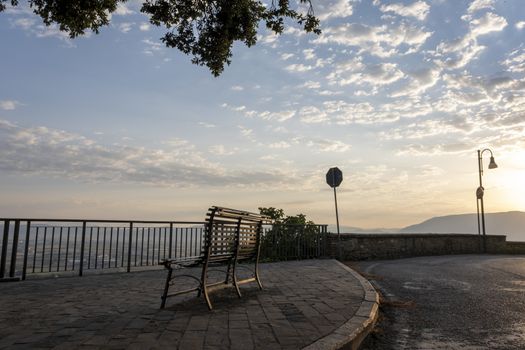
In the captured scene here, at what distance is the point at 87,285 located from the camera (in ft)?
24.8

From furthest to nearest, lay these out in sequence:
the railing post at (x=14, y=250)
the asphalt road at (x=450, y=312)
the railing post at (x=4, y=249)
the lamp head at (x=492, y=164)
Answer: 1. the lamp head at (x=492, y=164)
2. the railing post at (x=14, y=250)
3. the railing post at (x=4, y=249)
4. the asphalt road at (x=450, y=312)

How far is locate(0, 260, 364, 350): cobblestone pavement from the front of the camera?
3.77 m

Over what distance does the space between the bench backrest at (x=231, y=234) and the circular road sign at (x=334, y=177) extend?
23.8ft

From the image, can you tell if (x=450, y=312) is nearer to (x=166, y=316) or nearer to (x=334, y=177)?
(x=166, y=316)

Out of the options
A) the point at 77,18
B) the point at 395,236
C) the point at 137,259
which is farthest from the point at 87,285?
the point at 395,236

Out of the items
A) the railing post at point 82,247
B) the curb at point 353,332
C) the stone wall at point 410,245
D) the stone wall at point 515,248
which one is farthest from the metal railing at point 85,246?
the stone wall at point 515,248

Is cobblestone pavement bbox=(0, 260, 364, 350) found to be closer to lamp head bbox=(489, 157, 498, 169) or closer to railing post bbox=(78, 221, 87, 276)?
railing post bbox=(78, 221, 87, 276)

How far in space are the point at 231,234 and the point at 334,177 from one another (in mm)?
8525

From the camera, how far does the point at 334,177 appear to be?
13.8 metres

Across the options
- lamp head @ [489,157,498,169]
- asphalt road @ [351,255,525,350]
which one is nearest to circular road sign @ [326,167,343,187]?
asphalt road @ [351,255,525,350]

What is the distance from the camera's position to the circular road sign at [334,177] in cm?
1370

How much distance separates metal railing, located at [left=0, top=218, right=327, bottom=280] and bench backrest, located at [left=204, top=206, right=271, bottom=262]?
1.61 meters

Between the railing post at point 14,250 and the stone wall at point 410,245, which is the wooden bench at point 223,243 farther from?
the stone wall at point 410,245

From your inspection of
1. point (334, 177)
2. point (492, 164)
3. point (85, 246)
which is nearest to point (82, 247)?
point (85, 246)
